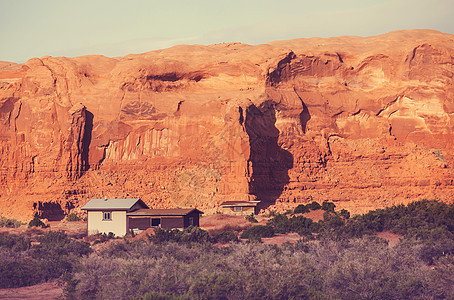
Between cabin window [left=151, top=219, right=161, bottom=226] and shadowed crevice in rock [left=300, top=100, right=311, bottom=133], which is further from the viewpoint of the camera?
shadowed crevice in rock [left=300, top=100, right=311, bottom=133]

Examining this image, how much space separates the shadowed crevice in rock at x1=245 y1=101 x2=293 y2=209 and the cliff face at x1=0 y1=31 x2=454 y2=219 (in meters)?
0.12

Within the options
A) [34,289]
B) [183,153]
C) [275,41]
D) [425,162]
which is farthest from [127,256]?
[275,41]

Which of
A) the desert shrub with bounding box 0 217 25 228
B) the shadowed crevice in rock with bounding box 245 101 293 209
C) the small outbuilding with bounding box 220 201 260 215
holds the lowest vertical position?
the desert shrub with bounding box 0 217 25 228

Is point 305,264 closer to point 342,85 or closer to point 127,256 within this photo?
point 127,256

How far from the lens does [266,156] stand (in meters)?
63.8

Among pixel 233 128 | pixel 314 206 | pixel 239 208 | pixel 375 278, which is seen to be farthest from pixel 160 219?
pixel 375 278

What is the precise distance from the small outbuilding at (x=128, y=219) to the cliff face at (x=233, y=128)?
15415 millimetres

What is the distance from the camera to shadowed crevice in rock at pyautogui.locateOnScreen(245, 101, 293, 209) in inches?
2438

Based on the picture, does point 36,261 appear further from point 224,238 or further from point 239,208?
point 239,208

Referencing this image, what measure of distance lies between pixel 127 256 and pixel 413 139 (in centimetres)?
4080

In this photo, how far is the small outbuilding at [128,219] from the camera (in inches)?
1770

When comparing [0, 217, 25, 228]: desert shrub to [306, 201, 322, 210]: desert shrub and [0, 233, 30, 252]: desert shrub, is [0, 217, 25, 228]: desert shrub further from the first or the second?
[306, 201, 322, 210]: desert shrub

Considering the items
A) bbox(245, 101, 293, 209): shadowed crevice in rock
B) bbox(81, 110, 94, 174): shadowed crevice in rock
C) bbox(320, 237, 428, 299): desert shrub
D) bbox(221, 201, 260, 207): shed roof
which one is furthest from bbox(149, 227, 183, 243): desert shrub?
bbox(81, 110, 94, 174): shadowed crevice in rock

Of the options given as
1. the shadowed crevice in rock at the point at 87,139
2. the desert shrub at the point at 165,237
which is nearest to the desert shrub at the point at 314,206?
the desert shrub at the point at 165,237
